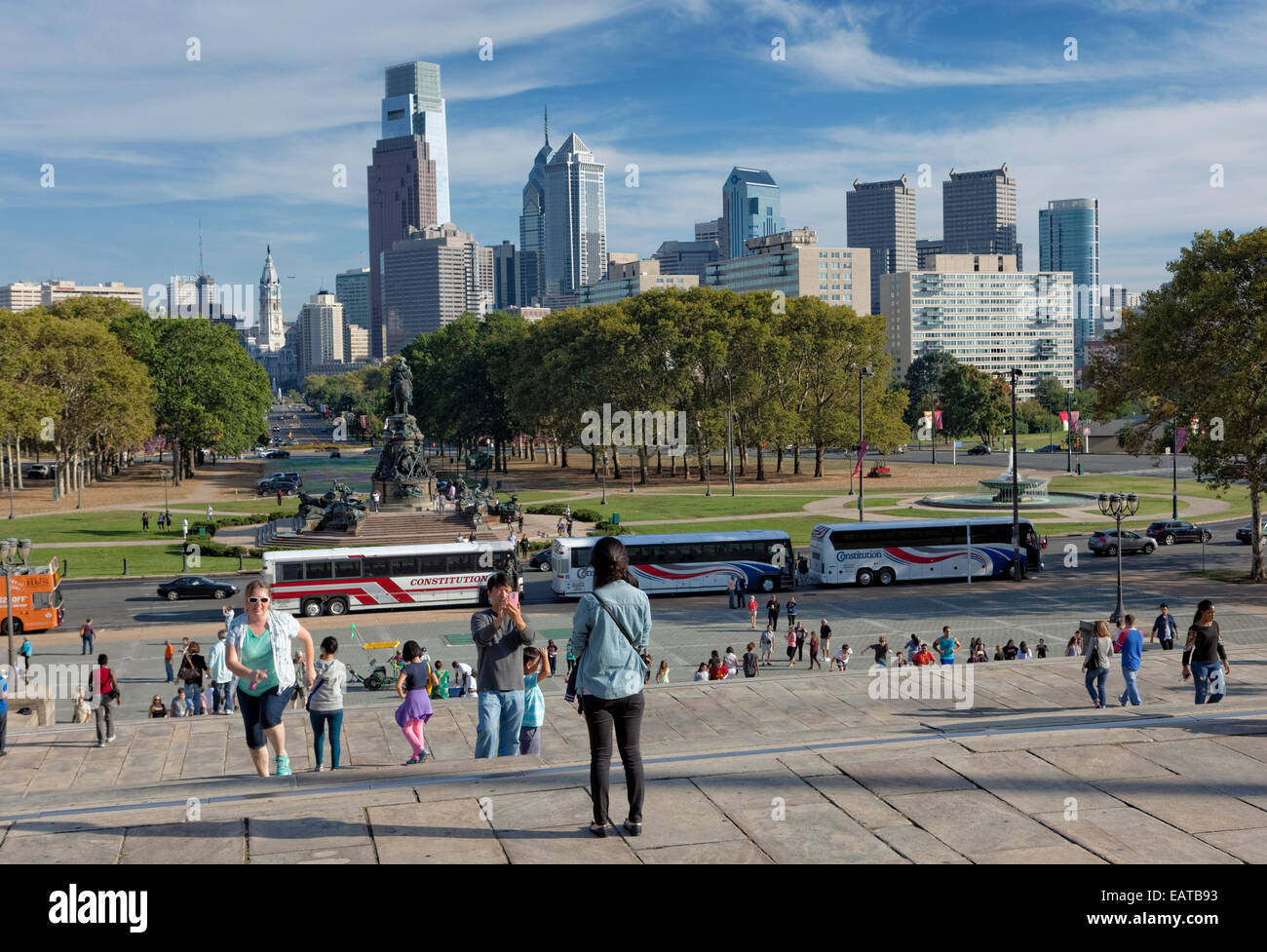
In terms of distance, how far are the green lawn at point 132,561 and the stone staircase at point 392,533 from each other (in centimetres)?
235

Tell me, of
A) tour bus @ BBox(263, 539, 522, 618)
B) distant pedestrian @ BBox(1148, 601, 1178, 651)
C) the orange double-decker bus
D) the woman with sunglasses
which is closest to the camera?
the woman with sunglasses

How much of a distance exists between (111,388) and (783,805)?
82.8 m

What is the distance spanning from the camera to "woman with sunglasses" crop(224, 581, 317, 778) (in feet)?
31.8

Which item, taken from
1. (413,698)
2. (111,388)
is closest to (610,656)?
(413,698)

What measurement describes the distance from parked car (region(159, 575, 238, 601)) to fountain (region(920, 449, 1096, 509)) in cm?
4316

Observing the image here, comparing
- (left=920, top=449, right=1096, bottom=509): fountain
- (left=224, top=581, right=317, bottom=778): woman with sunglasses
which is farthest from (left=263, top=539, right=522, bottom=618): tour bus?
(left=920, top=449, right=1096, bottom=509): fountain

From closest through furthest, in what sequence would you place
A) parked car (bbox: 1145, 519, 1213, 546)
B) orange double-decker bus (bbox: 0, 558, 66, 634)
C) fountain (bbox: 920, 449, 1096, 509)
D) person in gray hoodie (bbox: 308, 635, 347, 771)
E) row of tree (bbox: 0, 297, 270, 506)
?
person in gray hoodie (bbox: 308, 635, 347, 771) < orange double-decker bus (bbox: 0, 558, 66, 634) < parked car (bbox: 1145, 519, 1213, 546) < fountain (bbox: 920, 449, 1096, 509) < row of tree (bbox: 0, 297, 270, 506)

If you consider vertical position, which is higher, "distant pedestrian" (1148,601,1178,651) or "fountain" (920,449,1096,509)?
"fountain" (920,449,1096,509)

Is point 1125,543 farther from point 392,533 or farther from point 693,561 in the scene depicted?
point 392,533

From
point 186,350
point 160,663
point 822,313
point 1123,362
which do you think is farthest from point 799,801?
point 186,350

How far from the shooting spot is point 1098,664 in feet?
55.1

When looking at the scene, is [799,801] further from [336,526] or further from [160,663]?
[336,526]

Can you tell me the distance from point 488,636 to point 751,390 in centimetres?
7795

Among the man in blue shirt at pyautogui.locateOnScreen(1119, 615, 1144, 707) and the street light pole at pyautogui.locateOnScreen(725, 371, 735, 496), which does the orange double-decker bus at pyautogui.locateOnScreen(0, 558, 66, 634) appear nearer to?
the man in blue shirt at pyautogui.locateOnScreen(1119, 615, 1144, 707)
